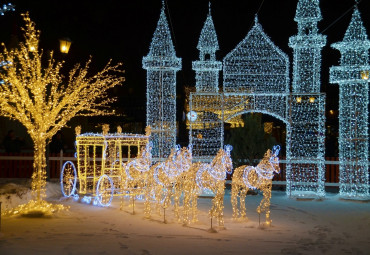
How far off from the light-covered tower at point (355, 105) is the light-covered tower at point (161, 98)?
16.3ft

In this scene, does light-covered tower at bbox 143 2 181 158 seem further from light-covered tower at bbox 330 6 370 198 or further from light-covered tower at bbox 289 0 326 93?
light-covered tower at bbox 330 6 370 198

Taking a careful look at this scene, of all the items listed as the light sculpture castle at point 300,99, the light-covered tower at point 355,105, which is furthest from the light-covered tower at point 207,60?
the light-covered tower at point 355,105

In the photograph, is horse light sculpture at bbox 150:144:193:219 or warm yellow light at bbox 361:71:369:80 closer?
horse light sculpture at bbox 150:144:193:219

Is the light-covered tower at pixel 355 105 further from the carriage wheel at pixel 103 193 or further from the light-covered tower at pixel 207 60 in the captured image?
the carriage wheel at pixel 103 193

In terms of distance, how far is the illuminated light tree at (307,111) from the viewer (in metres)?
12.1

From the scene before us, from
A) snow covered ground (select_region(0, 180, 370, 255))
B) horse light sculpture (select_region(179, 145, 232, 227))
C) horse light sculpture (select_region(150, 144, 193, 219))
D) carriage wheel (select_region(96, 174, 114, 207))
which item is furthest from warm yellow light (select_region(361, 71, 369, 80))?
carriage wheel (select_region(96, 174, 114, 207))

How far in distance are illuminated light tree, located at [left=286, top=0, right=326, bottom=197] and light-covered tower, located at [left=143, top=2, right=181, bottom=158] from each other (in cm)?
360

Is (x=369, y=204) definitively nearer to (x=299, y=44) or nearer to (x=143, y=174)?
(x=299, y=44)

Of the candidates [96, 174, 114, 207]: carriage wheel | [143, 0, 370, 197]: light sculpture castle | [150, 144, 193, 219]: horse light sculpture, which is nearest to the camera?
[150, 144, 193, 219]: horse light sculpture

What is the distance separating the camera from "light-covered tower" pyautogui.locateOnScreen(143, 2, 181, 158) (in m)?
12.8

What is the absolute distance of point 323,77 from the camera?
29.0 meters

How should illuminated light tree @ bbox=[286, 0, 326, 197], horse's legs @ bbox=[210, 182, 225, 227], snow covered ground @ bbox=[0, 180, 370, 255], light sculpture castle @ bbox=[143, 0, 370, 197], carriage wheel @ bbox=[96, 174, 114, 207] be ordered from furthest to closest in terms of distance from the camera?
illuminated light tree @ bbox=[286, 0, 326, 197], light sculpture castle @ bbox=[143, 0, 370, 197], carriage wheel @ bbox=[96, 174, 114, 207], horse's legs @ bbox=[210, 182, 225, 227], snow covered ground @ bbox=[0, 180, 370, 255]

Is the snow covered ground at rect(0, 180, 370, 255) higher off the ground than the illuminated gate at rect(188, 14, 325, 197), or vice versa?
the illuminated gate at rect(188, 14, 325, 197)

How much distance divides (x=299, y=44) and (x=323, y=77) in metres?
18.0
